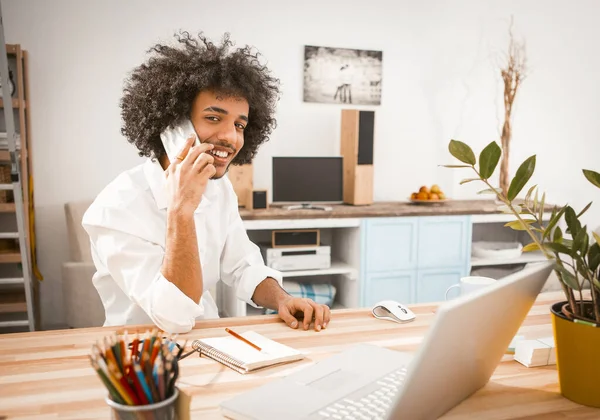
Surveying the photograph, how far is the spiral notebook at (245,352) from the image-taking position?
3.84 feet

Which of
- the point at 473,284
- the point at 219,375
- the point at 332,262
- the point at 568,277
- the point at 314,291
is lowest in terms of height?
the point at 314,291

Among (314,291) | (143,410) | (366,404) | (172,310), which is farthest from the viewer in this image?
(314,291)

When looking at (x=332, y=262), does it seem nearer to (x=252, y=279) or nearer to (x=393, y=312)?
(x=252, y=279)

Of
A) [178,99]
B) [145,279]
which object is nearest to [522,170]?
[145,279]

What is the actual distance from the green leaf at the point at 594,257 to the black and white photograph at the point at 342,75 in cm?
305

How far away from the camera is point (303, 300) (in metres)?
1.53

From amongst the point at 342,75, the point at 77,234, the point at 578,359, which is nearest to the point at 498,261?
the point at 342,75

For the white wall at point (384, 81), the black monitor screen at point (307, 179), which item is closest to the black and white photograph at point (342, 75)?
the white wall at point (384, 81)

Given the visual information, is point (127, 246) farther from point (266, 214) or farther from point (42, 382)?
point (266, 214)

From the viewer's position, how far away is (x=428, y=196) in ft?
12.7

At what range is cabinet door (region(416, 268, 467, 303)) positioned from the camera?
3.74 meters

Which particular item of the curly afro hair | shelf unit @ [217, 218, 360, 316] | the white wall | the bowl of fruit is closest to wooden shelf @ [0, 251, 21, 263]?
the white wall

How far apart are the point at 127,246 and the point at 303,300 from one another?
53 centimetres

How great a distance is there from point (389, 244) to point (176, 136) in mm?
2063
